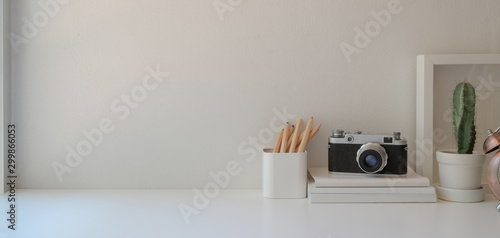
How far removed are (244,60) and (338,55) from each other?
0.22 meters

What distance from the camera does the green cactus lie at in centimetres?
116

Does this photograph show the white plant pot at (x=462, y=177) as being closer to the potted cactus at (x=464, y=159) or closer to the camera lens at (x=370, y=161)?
the potted cactus at (x=464, y=159)

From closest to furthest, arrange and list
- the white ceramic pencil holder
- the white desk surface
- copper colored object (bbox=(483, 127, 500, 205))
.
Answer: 1. the white desk surface
2. copper colored object (bbox=(483, 127, 500, 205))
3. the white ceramic pencil holder

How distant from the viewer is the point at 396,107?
1.32 m

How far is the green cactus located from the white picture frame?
9cm

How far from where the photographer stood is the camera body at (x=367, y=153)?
1.18 metres

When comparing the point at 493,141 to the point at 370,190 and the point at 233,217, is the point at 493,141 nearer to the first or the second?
the point at 370,190

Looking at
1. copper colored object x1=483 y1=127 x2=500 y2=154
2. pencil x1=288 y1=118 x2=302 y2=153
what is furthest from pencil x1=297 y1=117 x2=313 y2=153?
copper colored object x1=483 y1=127 x2=500 y2=154

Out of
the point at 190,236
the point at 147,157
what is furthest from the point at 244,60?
the point at 190,236

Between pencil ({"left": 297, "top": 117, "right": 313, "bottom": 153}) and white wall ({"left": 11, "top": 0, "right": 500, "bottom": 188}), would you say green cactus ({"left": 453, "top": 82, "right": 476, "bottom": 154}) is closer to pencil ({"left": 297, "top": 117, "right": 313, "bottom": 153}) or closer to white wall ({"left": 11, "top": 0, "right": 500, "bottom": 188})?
white wall ({"left": 11, "top": 0, "right": 500, "bottom": 188})

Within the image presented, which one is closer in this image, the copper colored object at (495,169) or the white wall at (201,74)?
the copper colored object at (495,169)

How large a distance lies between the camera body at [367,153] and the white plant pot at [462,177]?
94 millimetres

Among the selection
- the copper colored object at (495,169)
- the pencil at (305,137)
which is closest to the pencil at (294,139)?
the pencil at (305,137)

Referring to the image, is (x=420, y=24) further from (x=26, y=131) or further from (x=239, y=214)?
(x=26, y=131)
